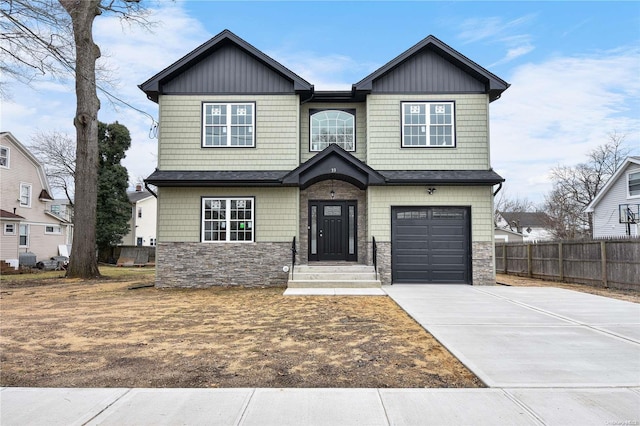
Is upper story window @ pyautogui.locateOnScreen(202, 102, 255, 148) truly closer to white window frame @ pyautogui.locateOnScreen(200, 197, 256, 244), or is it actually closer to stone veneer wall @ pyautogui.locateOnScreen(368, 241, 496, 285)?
white window frame @ pyautogui.locateOnScreen(200, 197, 256, 244)

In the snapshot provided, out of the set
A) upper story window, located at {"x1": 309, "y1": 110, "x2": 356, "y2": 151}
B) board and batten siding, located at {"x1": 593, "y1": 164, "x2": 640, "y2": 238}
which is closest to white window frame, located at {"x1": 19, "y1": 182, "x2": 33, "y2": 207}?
upper story window, located at {"x1": 309, "y1": 110, "x2": 356, "y2": 151}

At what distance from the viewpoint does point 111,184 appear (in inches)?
1158

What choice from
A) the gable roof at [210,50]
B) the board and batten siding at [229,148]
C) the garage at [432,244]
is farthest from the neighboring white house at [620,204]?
the gable roof at [210,50]

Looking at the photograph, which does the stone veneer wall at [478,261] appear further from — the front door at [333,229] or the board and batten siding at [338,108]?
the board and batten siding at [338,108]

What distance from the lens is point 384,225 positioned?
13.7 metres

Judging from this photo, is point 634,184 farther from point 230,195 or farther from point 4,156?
point 4,156

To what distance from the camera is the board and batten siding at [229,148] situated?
13.9 metres

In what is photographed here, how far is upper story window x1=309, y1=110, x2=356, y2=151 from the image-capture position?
48.3 feet

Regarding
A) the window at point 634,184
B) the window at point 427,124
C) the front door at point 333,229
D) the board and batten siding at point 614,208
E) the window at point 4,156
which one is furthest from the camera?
the window at point 4,156

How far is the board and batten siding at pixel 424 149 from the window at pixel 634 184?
15.0 meters

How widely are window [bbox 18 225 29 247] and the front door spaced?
860 inches

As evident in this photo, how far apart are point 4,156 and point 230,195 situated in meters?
19.7

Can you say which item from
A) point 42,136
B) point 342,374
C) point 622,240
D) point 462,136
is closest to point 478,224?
point 462,136

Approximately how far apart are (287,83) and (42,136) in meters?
31.4
